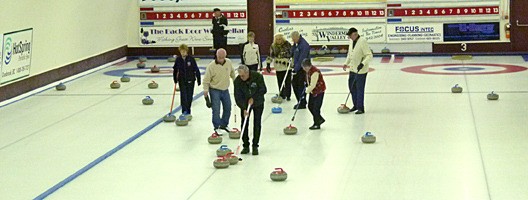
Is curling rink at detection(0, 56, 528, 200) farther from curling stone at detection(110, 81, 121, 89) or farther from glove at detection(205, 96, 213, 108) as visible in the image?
glove at detection(205, 96, 213, 108)

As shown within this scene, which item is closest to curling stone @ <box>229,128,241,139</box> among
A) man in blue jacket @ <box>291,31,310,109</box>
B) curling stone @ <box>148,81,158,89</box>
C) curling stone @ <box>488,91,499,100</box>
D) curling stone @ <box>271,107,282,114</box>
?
curling stone @ <box>271,107,282,114</box>

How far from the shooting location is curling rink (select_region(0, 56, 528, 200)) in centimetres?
1711

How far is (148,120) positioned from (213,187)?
7.37 meters

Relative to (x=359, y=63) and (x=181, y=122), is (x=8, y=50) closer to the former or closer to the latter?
(x=181, y=122)

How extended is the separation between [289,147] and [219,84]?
7.35 ft

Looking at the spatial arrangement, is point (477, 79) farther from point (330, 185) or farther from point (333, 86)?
point (330, 185)

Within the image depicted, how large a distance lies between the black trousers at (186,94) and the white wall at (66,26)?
5505 millimetres

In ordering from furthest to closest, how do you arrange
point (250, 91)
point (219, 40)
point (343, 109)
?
point (219, 40), point (343, 109), point (250, 91)

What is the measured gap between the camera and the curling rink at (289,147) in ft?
56.1

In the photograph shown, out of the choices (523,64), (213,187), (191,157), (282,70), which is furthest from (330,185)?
(523,64)

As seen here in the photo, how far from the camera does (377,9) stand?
37.2m

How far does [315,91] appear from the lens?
22703mm

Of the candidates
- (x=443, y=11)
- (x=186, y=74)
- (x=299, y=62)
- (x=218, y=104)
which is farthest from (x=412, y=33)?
(x=218, y=104)

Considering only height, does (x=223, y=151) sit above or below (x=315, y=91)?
below
